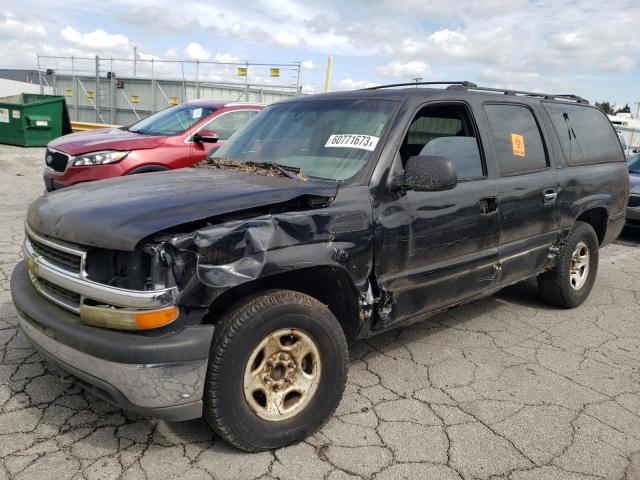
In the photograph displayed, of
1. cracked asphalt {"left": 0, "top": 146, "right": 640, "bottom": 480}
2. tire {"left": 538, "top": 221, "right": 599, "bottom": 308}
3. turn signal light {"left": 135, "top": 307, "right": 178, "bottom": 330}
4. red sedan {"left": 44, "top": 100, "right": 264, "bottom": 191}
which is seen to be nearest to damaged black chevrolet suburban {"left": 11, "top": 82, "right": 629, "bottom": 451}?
turn signal light {"left": 135, "top": 307, "right": 178, "bottom": 330}

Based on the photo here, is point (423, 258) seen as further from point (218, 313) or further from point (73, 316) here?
point (73, 316)

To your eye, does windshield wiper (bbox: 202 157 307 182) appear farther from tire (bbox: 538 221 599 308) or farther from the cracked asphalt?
tire (bbox: 538 221 599 308)

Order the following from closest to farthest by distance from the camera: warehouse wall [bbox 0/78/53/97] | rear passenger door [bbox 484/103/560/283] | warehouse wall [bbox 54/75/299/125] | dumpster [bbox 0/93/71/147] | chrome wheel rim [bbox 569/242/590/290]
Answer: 1. rear passenger door [bbox 484/103/560/283]
2. chrome wheel rim [bbox 569/242/590/290]
3. dumpster [bbox 0/93/71/147]
4. warehouse wall [bbox 54/75/299/125]
5. warehouse wall [bbox 0/78/53/97]

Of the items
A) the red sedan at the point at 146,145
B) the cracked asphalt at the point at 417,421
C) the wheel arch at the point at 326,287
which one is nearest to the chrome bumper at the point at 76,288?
the wheel arch at the point at 326,287

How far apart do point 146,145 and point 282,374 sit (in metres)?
4.70

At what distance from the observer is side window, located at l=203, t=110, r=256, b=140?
724cm

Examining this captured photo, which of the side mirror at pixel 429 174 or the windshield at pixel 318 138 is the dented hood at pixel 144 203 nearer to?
the windshield at pixel 318 138

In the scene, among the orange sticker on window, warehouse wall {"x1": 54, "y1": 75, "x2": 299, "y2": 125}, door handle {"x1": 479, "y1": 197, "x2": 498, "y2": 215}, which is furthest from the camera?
warehouse wall {"x1": 54, "y1": 75, "x2": 299, "y2": 125}

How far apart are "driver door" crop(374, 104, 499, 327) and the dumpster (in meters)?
13.1

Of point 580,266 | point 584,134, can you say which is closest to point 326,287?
point 580,266

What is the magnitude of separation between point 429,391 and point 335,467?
988mm

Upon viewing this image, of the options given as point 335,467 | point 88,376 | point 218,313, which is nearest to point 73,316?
point 88,376

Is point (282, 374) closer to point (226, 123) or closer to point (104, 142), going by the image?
point (104, 142)

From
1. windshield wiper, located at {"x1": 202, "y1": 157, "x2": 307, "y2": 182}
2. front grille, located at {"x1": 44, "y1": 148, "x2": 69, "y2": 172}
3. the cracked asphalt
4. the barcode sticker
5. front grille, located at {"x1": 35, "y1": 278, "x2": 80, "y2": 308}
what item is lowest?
the cracked asphalt
